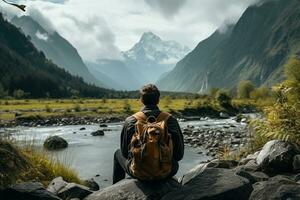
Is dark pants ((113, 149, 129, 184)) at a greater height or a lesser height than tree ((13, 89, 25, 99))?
lesser

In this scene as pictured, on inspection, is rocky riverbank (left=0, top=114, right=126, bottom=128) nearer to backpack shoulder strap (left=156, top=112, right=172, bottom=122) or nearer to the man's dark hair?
the man's dark hair

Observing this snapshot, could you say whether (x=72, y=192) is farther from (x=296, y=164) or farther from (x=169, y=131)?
(x=296, y=164)

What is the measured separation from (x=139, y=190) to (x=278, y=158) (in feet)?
14.6

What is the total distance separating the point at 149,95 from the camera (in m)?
9.33

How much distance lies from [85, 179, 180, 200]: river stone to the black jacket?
0.55 meters

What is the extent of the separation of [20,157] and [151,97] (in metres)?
2.86

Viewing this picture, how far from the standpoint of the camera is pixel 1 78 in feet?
566

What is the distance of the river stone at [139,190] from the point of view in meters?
9.04

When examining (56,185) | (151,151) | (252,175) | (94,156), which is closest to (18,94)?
(94,156)

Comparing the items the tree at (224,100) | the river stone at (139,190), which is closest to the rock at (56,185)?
the river stone at (139,190)

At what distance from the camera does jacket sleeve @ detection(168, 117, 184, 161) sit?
915cm

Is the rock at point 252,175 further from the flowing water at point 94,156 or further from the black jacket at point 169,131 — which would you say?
the flowing water at point 94,156

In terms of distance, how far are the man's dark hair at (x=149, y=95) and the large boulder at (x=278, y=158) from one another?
418 cm

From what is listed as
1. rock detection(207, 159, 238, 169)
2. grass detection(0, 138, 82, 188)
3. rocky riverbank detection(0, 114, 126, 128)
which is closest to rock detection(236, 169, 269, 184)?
rock detection(207, 159, 238, 169)
